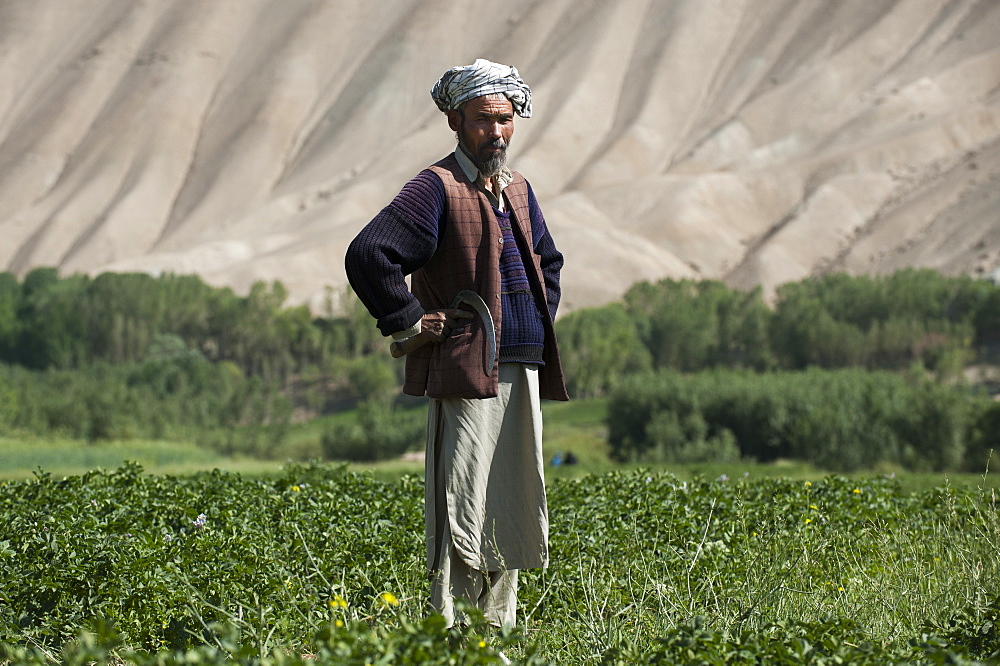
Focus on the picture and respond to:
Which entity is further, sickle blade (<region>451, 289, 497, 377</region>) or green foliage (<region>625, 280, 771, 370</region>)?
green foliage (<region>625, 280, 771, 370</region>)

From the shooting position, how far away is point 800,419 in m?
30.2

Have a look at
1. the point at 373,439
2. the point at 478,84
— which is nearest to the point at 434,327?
the point at 478,84

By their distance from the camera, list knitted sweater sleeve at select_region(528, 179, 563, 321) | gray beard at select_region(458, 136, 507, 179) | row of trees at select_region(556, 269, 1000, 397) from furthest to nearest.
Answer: row of trees at select_region(556, 269, 1000, 397), knitted sweater sleeve at select_region(528, 179, 563, 321), gray beard at select_region(458, 136, 507, 179)

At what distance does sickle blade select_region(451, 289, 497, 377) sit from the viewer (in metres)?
3.94

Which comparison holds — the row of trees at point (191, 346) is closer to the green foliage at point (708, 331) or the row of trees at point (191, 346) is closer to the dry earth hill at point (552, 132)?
the dry earth hill at point (552, 132)

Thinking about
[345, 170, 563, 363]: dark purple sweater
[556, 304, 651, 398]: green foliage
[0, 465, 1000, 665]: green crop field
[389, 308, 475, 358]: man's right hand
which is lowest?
[0, 465, 1000, 665]: green crop field

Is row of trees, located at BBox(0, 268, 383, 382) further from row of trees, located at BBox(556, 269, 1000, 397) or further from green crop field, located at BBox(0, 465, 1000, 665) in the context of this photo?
green crop field, located at BBox(0, 465, 1000, 665)

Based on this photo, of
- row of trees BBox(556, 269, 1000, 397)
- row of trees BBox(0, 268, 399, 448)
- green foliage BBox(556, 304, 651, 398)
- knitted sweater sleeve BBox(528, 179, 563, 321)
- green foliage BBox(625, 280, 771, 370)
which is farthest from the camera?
green foliage BBox(625, 280, 771, 370)

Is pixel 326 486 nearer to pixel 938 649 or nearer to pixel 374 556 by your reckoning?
pixel 374 556

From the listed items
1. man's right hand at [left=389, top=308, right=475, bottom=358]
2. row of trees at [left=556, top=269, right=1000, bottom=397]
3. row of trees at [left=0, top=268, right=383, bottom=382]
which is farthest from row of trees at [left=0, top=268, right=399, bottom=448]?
man's right hand at [left=389, top=308, right=475, bottom=358]

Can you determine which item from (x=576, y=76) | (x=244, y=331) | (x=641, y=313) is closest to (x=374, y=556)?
(x=641, y=313)

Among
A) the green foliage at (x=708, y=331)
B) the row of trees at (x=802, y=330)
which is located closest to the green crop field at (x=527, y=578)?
the row of trees at (x=802, y=330)

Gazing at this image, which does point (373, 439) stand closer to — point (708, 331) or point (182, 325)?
point (708, 331)

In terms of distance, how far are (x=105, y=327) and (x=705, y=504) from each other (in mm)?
53282
